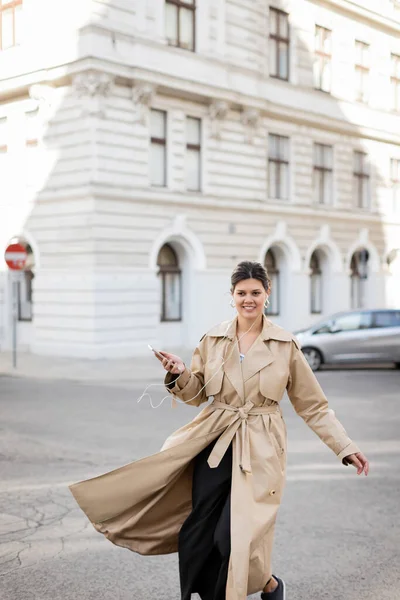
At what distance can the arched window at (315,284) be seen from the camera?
29.2 m

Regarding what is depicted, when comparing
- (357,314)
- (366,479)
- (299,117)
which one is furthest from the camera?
(299,117)

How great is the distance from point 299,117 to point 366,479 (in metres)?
21.3

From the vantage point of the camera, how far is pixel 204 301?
2470 centimetres

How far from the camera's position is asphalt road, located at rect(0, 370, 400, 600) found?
4.86 m

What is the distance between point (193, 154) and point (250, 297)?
20.6m

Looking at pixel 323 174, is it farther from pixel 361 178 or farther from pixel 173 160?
pixel 173 160

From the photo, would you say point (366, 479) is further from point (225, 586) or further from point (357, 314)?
point (357, 314)

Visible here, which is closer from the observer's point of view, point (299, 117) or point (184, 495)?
point (184, 495)

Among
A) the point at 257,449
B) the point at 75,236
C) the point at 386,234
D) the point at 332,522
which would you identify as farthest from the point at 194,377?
the point at 386,234

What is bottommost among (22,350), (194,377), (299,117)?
(22,350)

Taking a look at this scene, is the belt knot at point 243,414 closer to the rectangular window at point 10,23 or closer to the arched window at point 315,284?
the rectangular window at point 10,23

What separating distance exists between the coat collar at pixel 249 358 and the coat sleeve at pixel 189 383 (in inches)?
7.7

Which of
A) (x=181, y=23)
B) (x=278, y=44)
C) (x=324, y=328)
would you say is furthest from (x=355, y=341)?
(x=278, y=44)

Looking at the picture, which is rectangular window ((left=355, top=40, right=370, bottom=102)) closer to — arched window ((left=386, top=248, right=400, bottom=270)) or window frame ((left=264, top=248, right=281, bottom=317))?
arched window ((left=386, top=248, right=400, bottom=270))
